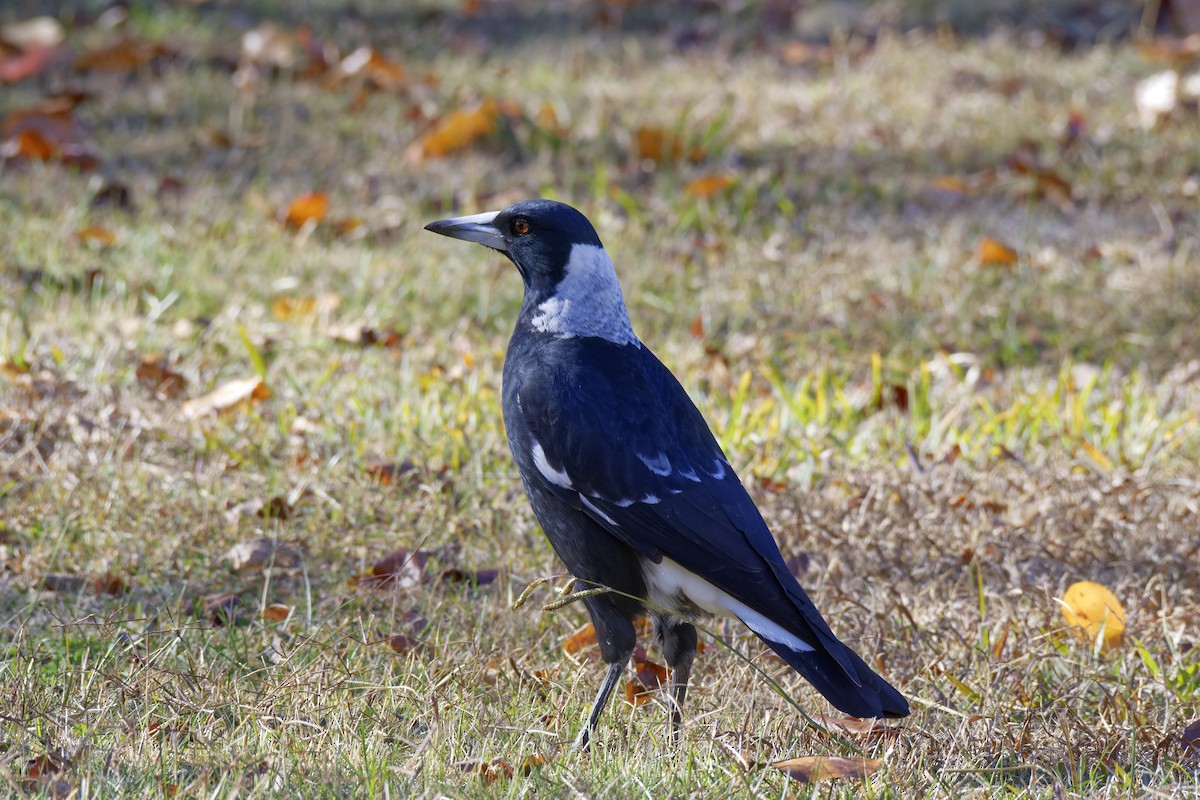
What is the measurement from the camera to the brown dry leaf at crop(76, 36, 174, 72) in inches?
297

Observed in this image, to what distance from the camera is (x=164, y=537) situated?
138 inches

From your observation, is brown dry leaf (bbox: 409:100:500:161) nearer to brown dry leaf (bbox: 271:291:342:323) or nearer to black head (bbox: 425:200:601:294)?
brown dry leaf (bbox: 271:291:342:323)

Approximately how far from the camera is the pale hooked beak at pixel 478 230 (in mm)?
3260

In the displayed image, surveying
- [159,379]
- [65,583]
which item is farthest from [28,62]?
[65,583]

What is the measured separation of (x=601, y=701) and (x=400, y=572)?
2.33ft

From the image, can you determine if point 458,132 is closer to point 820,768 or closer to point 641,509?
point 641,509

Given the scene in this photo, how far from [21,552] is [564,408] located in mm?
1524

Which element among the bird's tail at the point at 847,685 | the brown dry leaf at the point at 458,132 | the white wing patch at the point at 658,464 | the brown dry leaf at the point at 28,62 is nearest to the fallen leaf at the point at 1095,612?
the bird's tail at the point at 847,685

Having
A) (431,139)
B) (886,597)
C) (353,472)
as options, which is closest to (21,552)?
(353,472)

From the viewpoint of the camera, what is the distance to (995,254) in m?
5.75

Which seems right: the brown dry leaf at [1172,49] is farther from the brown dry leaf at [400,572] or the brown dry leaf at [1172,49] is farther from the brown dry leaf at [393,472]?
the brown dry leaf at [400,572]

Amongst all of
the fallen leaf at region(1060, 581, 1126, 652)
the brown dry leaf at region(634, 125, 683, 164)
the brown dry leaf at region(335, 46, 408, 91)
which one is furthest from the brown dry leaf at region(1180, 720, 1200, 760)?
the brown dry leaf at region(335, 46, 408, 91)

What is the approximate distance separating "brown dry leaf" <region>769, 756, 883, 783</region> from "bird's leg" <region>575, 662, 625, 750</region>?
383 mm

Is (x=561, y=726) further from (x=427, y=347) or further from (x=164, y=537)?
(x=427, y=347)
